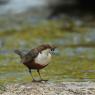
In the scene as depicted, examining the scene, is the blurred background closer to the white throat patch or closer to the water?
the water

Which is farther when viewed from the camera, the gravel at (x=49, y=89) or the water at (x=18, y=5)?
the water at (x=18, y=5)

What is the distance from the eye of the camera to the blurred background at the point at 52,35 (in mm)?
11328

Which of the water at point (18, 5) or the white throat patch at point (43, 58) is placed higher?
the water at point (18, 5)

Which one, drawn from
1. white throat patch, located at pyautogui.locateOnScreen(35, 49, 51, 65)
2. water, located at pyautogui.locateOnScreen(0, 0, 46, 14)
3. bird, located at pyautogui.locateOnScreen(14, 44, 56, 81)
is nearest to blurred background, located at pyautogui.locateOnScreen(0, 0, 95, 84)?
water, located at pyautogui.locateOnScreen(0, 0, 46, 14)

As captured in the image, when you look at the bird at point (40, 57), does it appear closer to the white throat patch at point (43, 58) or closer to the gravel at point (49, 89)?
the white throat patch at point (43, 58)

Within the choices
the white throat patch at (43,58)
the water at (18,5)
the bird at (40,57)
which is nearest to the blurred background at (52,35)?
the water at (18,5)

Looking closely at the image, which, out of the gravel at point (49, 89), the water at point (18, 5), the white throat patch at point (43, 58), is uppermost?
the water at point (18, 5)

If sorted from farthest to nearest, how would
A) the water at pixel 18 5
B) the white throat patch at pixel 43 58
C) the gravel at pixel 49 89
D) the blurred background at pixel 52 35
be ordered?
the water at pixel 18 5 < the blurred background at pixel 52 35 < the white throat patch at pixel 43 58 < the gravel at pixel 49 89

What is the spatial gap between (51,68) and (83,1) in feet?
63.6

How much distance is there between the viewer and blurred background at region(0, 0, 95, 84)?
11.3 meters

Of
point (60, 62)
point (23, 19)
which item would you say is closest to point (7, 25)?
Answer: point (23, 19)

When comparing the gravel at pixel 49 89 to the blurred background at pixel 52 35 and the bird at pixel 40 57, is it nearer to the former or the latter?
the bird at pixel 40 57

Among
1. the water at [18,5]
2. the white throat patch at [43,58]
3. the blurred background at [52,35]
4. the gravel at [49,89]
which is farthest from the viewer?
the water at [18,5]

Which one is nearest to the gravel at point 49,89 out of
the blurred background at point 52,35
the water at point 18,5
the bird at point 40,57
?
the bird at point 40,57
